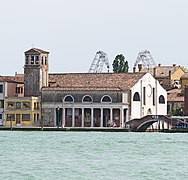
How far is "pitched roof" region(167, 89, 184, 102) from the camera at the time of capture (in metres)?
143

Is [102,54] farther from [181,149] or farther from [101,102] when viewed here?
[181,149]

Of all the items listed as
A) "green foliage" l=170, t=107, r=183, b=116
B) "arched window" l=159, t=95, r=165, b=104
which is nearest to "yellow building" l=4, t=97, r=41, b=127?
"arched window" l=159, t=95, r=165, b=104

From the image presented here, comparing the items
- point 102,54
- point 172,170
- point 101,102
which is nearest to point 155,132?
point 101,102

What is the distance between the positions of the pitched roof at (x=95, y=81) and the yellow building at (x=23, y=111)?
Answer: 273 cm

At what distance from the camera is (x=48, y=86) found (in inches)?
5020

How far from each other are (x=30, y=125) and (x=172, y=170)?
217 ft

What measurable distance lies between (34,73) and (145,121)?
15257 mm

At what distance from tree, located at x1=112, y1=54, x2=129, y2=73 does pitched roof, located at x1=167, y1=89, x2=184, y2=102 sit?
1415 centimetres

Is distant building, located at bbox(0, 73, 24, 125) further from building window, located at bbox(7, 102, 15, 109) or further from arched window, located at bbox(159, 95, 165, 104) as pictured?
arched window, located at bbox(159, 95, 165, 104)

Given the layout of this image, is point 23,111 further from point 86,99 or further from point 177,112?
point 177,112

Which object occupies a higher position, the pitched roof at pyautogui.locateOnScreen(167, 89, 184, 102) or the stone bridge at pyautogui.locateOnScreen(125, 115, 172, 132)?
the pitched roof at pyautogui.locateOnScreen(167, 89, 184, 102)

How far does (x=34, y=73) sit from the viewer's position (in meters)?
127

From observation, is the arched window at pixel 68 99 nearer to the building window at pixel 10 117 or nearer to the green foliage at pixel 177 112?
the building window at pixel 10 117

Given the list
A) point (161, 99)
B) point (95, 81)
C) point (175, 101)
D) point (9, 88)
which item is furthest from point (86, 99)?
point (175, 101)
